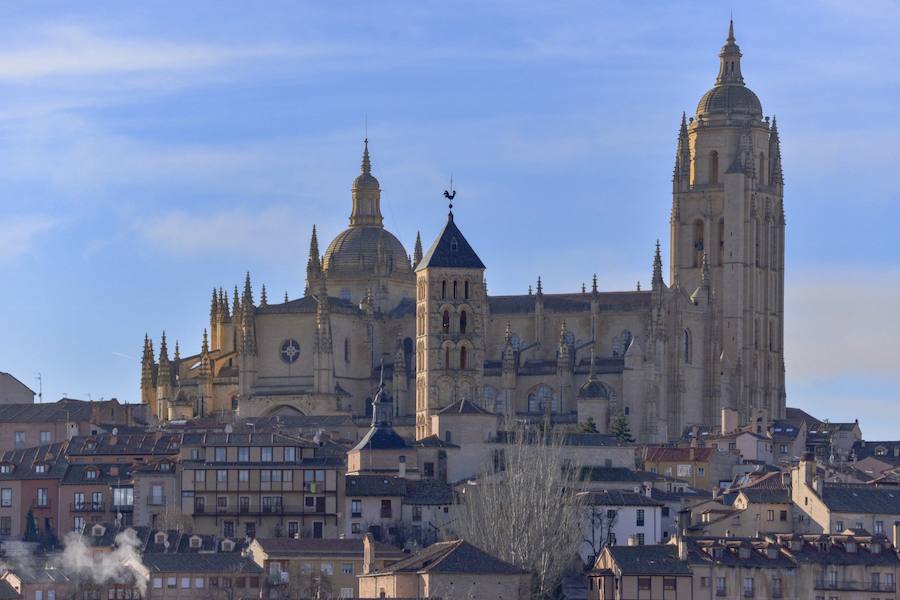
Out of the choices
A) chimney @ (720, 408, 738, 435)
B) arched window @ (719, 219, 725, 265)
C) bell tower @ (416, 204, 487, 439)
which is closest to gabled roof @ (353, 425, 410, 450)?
bell tower @ (416, 204, 487, 439)

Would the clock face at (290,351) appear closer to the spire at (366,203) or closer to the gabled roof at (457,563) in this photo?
the spire at (366,203)

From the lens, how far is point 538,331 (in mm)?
148000

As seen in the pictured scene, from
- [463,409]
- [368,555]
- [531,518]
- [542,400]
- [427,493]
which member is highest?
[542,400]

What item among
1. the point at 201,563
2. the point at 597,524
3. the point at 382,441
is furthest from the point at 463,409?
the point at 201,563

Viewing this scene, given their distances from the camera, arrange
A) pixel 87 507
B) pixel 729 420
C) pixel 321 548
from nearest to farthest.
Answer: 1. pixel 321 548
2. pixel 87 507
3. pixel 729 420

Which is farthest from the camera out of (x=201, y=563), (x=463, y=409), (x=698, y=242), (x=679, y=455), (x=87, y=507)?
(x=698, y=242)

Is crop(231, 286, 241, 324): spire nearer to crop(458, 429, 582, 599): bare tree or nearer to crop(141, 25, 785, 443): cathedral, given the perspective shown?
crop(141, 25, 785, 443): cathedral

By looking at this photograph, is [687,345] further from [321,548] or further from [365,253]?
[321,548]

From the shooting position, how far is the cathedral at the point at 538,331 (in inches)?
5340

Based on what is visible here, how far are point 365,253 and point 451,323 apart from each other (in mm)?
23123

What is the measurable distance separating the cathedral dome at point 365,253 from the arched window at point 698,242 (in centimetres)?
1410

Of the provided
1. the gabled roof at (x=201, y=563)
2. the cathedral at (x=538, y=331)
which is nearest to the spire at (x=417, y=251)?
the cathedral at (x=538, y=331)

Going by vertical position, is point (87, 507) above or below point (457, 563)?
above

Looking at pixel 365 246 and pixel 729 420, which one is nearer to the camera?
pixel 729 420
